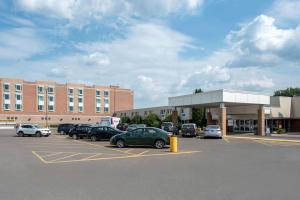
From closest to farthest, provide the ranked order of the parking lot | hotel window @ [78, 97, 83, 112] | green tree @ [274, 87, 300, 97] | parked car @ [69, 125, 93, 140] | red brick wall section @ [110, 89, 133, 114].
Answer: the parking lot, parked car @ [69, 125, 93, 140], green tree @ [274, 87, 300, 97], hotel window @ [78, 97, 83, 112], red brick wall section @ [110, 89, 133, 114]

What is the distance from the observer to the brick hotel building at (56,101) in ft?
354

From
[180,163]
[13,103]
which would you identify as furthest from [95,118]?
[180,163]

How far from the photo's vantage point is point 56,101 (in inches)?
4547

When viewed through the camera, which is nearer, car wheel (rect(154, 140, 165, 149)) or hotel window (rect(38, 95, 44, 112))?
car wheel (rect(154, 140, 165, 149))

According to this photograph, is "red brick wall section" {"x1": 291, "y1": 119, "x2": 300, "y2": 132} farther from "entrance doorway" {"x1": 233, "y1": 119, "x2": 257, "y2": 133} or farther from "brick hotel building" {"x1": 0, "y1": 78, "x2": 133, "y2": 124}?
"brick hotel building" {"x1": 0, "y1": 78, "x2": 133, "y2": 124}

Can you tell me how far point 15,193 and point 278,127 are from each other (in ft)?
186

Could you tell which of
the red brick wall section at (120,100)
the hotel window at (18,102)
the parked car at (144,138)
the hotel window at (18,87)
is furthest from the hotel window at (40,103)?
the parked car at (144,138)

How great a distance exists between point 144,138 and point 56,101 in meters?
93.9

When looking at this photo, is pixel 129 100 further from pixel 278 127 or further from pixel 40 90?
pixel 278 127

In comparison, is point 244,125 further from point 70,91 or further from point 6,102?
point 6,102

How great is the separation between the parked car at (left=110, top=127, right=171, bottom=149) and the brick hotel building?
78974mm

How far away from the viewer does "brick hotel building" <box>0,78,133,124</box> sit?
10788 cm

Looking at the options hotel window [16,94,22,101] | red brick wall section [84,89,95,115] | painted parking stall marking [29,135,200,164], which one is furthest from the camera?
red brick wall section [84,89,95,115]

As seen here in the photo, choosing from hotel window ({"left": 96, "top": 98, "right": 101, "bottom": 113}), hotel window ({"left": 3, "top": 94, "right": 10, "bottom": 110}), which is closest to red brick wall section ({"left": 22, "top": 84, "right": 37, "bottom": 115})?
hotel window ({"left": 3, "top": 94, "right": 10, "bottom": 110})
